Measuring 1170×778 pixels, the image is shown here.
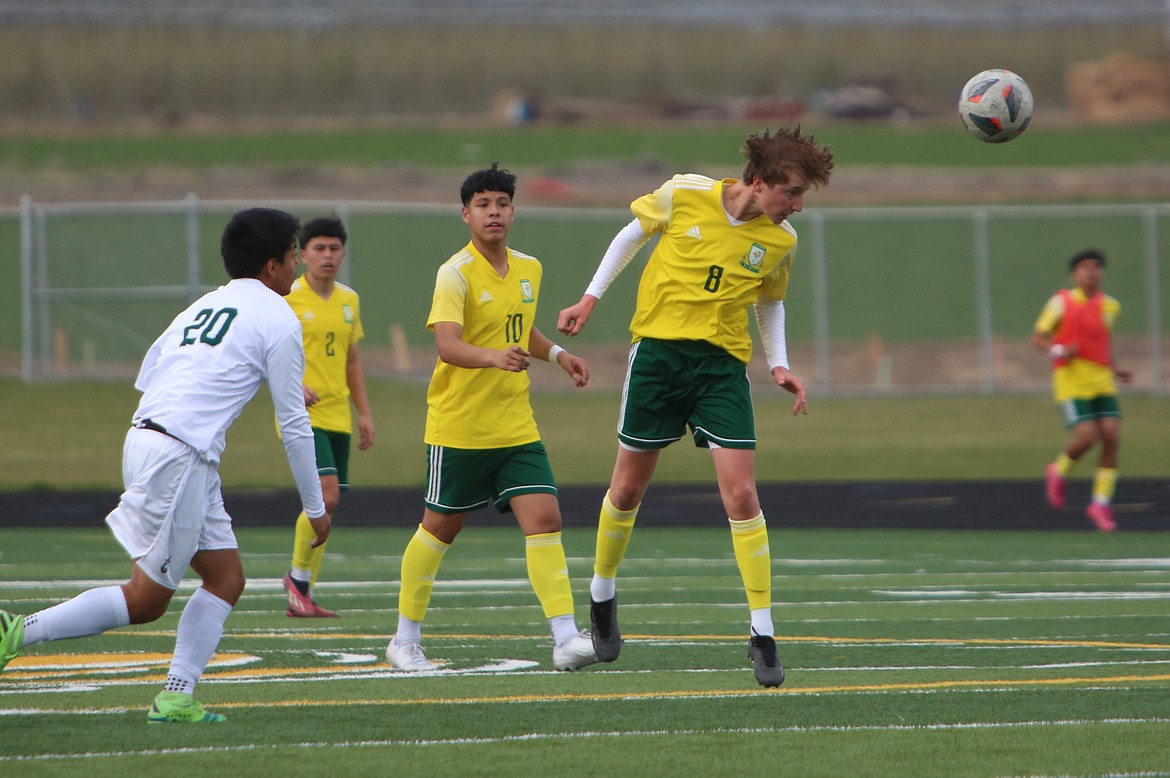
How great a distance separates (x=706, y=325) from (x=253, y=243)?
2.16 m

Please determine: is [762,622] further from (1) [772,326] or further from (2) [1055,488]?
(2) [1055,488]

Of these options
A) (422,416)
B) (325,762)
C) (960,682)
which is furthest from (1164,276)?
(325,762)

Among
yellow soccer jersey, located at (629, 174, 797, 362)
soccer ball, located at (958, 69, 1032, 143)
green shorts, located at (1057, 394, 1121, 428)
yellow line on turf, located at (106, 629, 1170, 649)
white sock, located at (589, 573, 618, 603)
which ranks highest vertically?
soccer ball, located at (958, 69, 1032, 143)

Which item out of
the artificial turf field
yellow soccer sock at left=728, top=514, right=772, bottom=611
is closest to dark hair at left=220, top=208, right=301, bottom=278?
the artificial turf field

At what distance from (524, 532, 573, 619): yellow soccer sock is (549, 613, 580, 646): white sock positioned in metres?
0.02

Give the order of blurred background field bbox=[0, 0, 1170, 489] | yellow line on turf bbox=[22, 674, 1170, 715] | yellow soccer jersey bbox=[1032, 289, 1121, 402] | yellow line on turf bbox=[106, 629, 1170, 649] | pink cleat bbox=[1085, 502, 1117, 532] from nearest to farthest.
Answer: yellow line on turf bbox=[22, 674, 1170, 715] → yellow line on turf bbox=[106, 629, 1170, 649] → pink cleat bbox=[1085, 502, 1117, 532] → yellow soccer jersey bbox=[1032, 289, 1121, 402] → blurred background field bbox=[0, 0, 1170, 489]

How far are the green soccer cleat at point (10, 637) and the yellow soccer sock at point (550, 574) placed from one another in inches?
88.0

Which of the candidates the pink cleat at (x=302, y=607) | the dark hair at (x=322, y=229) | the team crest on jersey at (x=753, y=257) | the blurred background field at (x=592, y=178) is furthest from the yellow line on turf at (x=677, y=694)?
the blurred background field at (x=592, y=178)

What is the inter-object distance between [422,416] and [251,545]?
971 centimetres

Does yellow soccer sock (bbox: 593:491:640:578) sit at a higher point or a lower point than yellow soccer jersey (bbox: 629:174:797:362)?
lower

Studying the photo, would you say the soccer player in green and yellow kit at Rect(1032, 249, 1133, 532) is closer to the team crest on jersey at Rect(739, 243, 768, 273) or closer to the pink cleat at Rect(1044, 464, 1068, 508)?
the pink cleat at Rect(1044, 464, 1068, 508)

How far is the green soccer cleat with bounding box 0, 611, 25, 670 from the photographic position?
238 inches

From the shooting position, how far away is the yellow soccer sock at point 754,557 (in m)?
7.31

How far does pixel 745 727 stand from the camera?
6246mm
